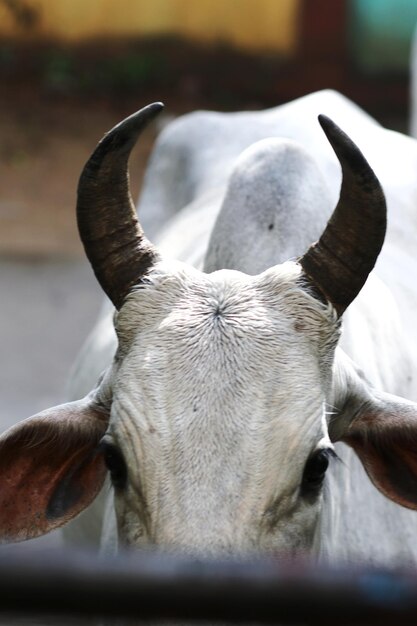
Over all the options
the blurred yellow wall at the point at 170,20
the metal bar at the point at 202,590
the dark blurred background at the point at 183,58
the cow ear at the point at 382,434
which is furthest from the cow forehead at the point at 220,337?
the blurred yellow wall at the point at 170,20

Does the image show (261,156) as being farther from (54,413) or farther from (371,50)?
(371,50)

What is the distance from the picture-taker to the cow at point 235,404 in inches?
81.4

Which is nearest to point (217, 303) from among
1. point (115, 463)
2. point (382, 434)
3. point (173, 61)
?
point (115, 463)

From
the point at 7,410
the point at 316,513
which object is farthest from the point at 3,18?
the point at 316,513

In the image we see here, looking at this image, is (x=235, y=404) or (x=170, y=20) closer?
(x=235, y=404)

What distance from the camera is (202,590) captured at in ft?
2.74

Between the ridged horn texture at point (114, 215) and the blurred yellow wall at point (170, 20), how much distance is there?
858cm

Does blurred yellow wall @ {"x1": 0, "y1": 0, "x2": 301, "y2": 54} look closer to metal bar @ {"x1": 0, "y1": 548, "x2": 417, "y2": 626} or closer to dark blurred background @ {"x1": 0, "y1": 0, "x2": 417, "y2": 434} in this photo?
dark blurred background @ {"x1": 0, "y1": 0, "x2": 417, "y2": 434}

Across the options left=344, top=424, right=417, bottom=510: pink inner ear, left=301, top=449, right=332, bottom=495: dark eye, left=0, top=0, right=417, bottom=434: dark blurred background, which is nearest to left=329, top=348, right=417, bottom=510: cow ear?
left=344, top=424, right=417, bottom=510: pink inner ear

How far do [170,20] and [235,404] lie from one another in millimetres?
9101

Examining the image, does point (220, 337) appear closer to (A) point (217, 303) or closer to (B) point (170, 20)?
(A) point (217, 303)

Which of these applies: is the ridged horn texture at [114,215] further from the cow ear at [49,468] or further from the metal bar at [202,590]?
the metal bar at [202,590]

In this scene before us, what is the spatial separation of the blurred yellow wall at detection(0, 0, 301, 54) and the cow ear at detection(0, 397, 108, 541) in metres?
8.50

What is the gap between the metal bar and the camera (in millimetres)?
830
